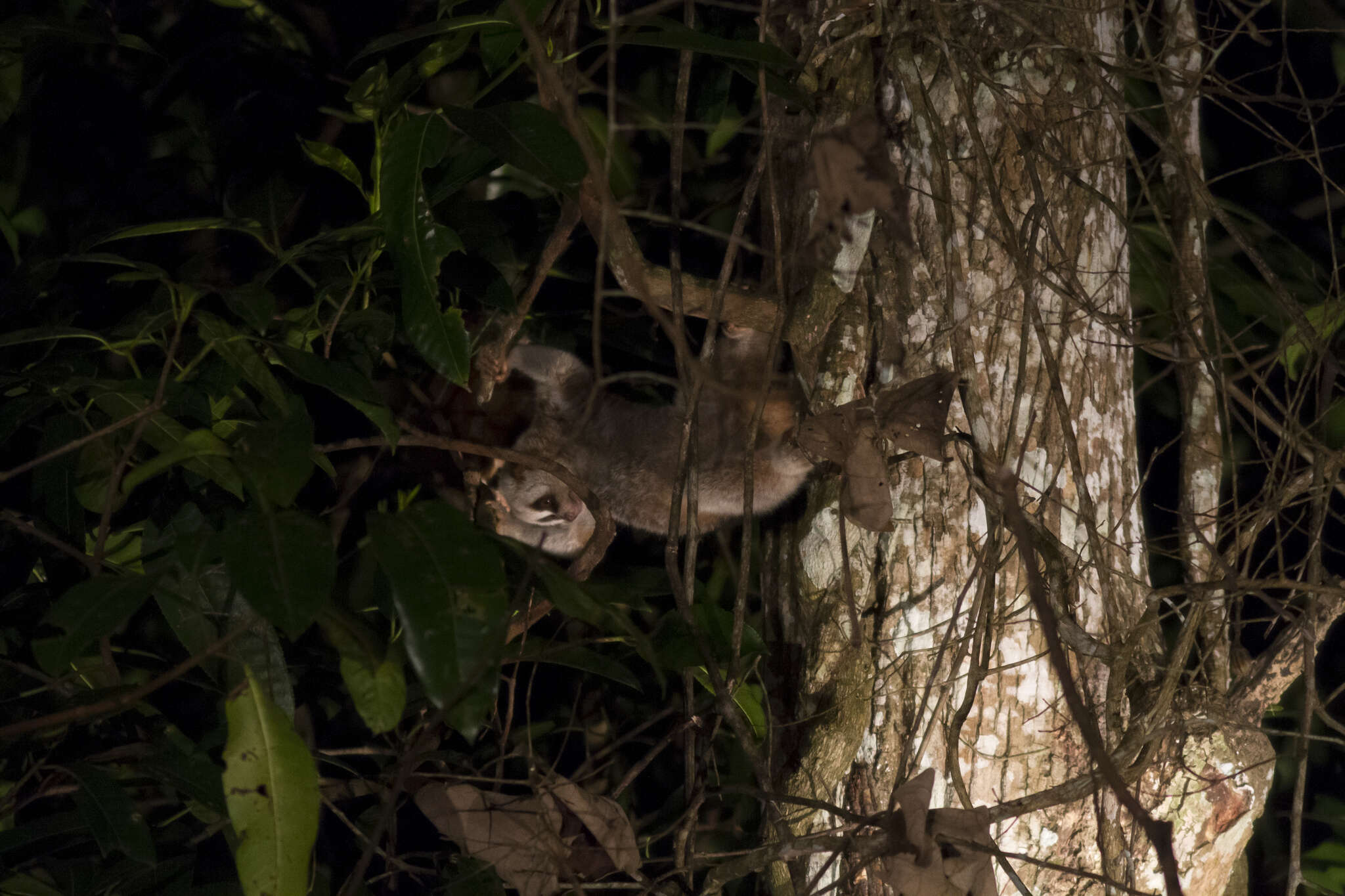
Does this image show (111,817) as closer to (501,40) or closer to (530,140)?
(530,140)

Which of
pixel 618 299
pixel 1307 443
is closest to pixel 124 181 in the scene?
pixel 618 299

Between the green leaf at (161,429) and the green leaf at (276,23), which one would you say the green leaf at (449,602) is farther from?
the green leaf at (276,23)

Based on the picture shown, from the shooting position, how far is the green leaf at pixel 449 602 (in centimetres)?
87

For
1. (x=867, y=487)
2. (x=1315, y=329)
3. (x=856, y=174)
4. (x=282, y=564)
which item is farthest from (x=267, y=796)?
(x=1315, y=329)

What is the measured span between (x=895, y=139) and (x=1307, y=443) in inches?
36.8

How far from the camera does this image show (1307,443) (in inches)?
65.9

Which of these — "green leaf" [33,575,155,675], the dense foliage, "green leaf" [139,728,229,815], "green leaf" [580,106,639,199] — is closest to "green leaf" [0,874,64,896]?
the dense foliage

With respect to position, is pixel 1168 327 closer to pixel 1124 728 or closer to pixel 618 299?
pixel 1124 728

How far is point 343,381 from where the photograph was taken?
1168 millimetres

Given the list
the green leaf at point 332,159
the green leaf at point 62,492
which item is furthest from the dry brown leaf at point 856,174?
the green leaf at point 62,492

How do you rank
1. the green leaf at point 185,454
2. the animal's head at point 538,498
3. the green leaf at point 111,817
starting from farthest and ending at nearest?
the animal's head at point 538,498, the green leaf at point 111,817, the green leaf at point 185,454

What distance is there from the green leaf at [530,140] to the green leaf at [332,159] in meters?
0.46

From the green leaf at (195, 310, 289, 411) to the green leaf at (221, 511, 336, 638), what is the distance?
0.37 metres

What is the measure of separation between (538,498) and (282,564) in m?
0.98
